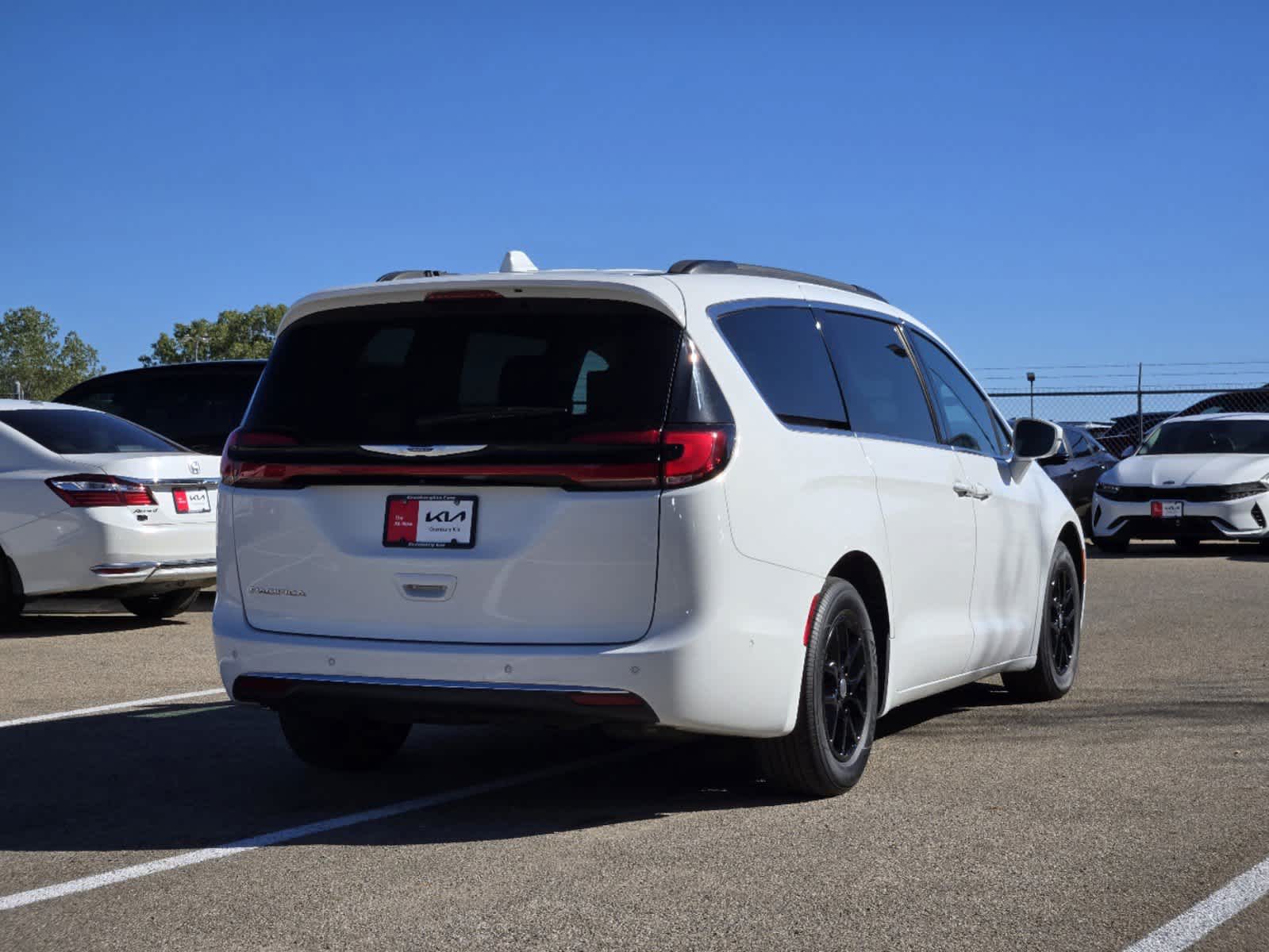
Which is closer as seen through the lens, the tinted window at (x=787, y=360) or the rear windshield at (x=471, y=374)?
the rear windshield at (x=471, y=374)

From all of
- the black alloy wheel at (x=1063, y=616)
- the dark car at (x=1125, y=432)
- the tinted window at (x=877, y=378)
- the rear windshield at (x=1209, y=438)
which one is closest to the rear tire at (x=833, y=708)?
the tinted window at (x=877, y=378)

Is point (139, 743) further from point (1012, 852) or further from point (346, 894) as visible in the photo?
point (1012, 852)

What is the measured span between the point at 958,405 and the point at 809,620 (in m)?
2.17

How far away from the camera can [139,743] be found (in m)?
7.14

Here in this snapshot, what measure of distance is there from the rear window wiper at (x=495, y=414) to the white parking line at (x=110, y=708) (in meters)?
3.22

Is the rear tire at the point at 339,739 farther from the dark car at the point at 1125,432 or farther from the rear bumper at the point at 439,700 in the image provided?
the dark car at the point at 1125,432

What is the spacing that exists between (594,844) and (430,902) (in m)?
0.79

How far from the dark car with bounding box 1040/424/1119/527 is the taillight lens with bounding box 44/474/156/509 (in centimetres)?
1203

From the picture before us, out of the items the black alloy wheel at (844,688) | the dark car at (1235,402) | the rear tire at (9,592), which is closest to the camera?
the black alloy wheel at (844,688)

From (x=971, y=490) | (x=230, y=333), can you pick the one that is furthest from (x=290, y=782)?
(x=230, y=333)

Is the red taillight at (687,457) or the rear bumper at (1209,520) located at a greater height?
the red taillight at (687,457)

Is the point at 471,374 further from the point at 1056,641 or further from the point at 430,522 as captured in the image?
the point at 1056,641

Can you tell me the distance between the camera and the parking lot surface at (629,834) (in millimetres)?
4367

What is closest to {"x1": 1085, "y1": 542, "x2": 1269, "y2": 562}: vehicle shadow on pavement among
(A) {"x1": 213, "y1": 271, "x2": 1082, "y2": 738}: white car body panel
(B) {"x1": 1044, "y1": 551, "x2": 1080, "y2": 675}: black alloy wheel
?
(B) {"x1": 1044, "y1": 551, "x2": 1080, "y2": 675}: black alloy wheel
